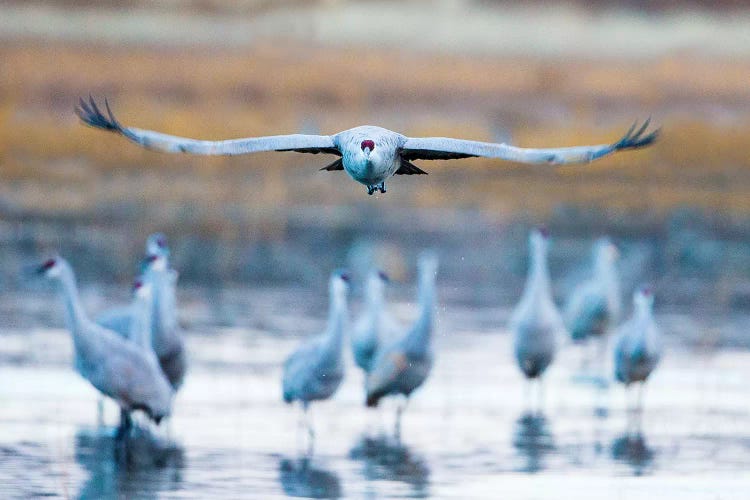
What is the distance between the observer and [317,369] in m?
14.2

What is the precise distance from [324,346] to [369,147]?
3.86 m

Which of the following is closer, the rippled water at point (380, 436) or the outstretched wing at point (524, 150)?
the outstretched wing at point (524, 150)

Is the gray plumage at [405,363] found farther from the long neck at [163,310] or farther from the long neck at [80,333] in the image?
the long neck at [80,333]

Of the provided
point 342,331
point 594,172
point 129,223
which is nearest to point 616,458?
point 342,331

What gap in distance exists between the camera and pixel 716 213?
1756 inches

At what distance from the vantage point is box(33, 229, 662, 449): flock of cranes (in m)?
13.3

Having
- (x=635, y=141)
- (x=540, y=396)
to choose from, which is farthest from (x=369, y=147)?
(x=540, y=396)

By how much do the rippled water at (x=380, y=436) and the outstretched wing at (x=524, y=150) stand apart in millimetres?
2406

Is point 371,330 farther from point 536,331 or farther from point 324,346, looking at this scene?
point 324,346

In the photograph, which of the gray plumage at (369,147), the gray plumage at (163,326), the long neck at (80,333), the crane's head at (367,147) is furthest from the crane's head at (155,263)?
the crane's head at (367,147)

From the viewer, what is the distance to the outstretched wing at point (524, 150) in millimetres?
10727

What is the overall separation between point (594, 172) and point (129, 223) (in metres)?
24.9

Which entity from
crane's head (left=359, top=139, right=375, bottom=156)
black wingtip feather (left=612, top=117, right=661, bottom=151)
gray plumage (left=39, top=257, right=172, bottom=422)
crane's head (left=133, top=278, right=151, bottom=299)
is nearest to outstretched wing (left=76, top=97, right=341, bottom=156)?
crane's head (left=359, top=139, right=375, bottom=156)

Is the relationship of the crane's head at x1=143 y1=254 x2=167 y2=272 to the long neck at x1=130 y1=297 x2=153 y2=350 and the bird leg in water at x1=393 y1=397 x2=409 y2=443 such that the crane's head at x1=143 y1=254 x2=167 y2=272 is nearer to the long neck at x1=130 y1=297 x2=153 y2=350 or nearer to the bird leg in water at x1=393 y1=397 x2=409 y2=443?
the long neck at x1=130 y1=297 x2=153 y2=350
